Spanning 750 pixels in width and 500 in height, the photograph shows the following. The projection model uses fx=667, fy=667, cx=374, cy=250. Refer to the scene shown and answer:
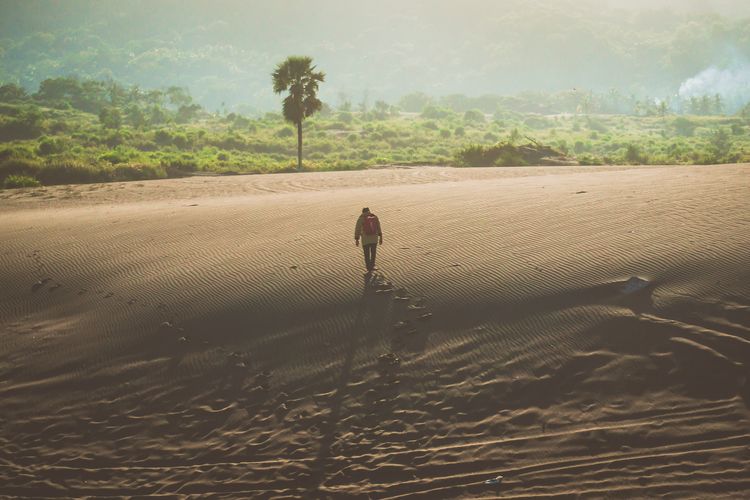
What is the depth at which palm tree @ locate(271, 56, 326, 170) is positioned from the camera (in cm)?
3947

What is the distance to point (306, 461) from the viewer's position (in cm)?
723

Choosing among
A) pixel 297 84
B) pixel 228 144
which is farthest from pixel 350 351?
pixel 228 144

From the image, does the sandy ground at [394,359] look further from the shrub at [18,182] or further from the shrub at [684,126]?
the shrub at [684,126]

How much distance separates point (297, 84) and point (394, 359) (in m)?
33.2

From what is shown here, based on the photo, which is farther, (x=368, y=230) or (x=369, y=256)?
(x=369, y=256)

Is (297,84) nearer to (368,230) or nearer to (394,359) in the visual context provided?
(368,230)

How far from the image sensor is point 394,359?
29.6 feet

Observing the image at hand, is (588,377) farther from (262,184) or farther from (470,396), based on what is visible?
(262,184)

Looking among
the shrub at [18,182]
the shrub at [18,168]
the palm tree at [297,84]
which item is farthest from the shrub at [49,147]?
the shrub at [18,182]

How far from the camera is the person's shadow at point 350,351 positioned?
23.4ft

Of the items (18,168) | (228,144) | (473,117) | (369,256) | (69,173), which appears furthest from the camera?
(473,117)

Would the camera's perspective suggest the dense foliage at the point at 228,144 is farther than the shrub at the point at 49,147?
No

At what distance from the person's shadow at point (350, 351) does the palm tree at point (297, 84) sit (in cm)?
3014

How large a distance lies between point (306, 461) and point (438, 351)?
8.59ft
